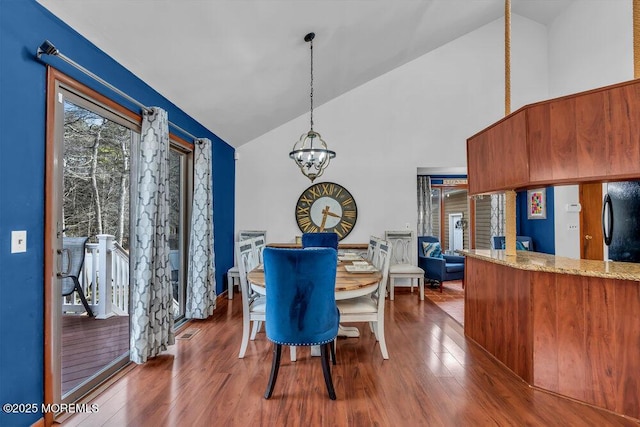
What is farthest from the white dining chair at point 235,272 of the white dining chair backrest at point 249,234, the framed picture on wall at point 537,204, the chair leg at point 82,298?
the framed picture on wall at point 537,204

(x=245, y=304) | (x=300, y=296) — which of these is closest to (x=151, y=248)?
(x=245, y=304)

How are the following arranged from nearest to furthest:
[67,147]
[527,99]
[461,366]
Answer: [461,366] < [67,147] < [527,99]

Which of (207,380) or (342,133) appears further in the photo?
(342,133)

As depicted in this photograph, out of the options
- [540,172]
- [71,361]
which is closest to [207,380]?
[71,361]

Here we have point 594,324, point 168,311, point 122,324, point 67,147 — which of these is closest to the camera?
point 594,324

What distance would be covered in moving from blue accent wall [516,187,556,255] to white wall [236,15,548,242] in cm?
160

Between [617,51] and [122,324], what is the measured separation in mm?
7044

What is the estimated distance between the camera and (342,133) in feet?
17.7

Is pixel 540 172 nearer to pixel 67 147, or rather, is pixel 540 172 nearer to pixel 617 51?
pixel 617 51

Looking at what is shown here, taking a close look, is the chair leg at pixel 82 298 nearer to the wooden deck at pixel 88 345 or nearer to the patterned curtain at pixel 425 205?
the wooden deck at pixel 88 345

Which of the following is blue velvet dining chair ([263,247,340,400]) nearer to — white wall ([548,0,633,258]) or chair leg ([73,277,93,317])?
chair leg ([73,277,93,317])

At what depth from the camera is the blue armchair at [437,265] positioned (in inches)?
207

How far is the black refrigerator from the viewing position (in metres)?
A: 3.01

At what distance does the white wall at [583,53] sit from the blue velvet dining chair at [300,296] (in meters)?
4.51
